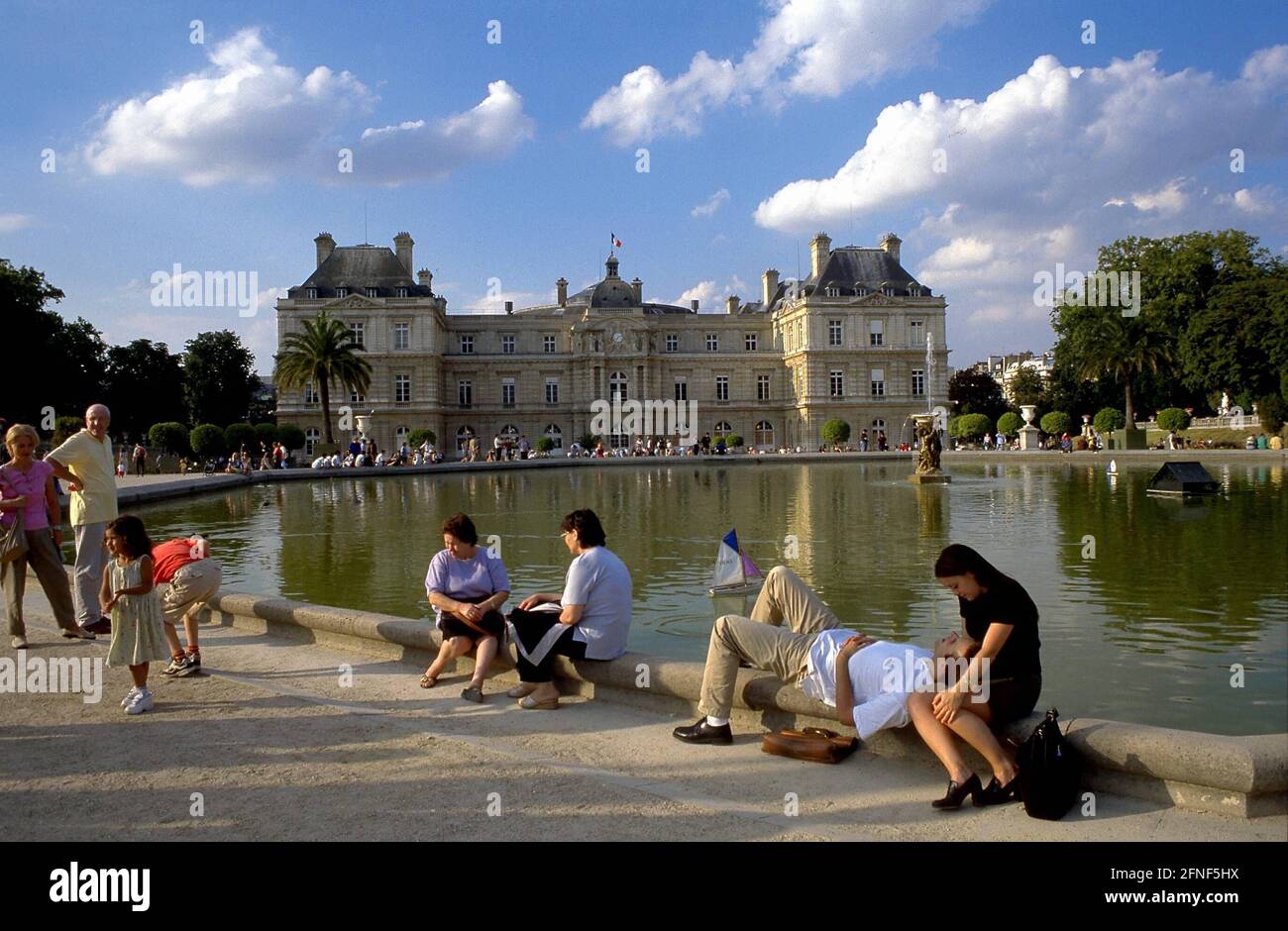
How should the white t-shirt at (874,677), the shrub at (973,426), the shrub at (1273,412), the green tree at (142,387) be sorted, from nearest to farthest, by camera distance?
the white t-shirt at (874,677)
the shrub at (1273,412)
the shrub at (973,426)
the green tree at (142,387)

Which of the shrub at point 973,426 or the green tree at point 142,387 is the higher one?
the green tree at point 142,387

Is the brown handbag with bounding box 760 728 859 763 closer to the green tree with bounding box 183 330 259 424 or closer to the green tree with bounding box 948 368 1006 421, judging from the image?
the green tree with bounding box 183 330 259 424

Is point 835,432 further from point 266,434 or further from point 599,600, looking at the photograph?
point 599,600

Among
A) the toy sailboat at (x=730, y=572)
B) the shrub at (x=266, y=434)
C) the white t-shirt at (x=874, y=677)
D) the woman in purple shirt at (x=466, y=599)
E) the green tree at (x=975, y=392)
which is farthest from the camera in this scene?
the green tree at (x=975, y=392)

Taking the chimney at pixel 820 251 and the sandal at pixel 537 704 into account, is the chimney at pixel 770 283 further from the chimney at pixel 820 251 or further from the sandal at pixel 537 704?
the sandal at pixel 537 704

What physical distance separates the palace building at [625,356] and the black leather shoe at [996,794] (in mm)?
64853

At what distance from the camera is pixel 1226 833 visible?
4.04 meters

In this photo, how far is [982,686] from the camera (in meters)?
4.64

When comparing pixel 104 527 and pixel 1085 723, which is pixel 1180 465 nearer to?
pixel 1085 723

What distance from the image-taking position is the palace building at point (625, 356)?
222 ft

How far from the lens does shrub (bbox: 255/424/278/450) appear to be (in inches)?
1827

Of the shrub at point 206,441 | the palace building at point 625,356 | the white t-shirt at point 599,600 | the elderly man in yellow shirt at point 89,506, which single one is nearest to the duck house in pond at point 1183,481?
the white t-shirt at point 599,600
